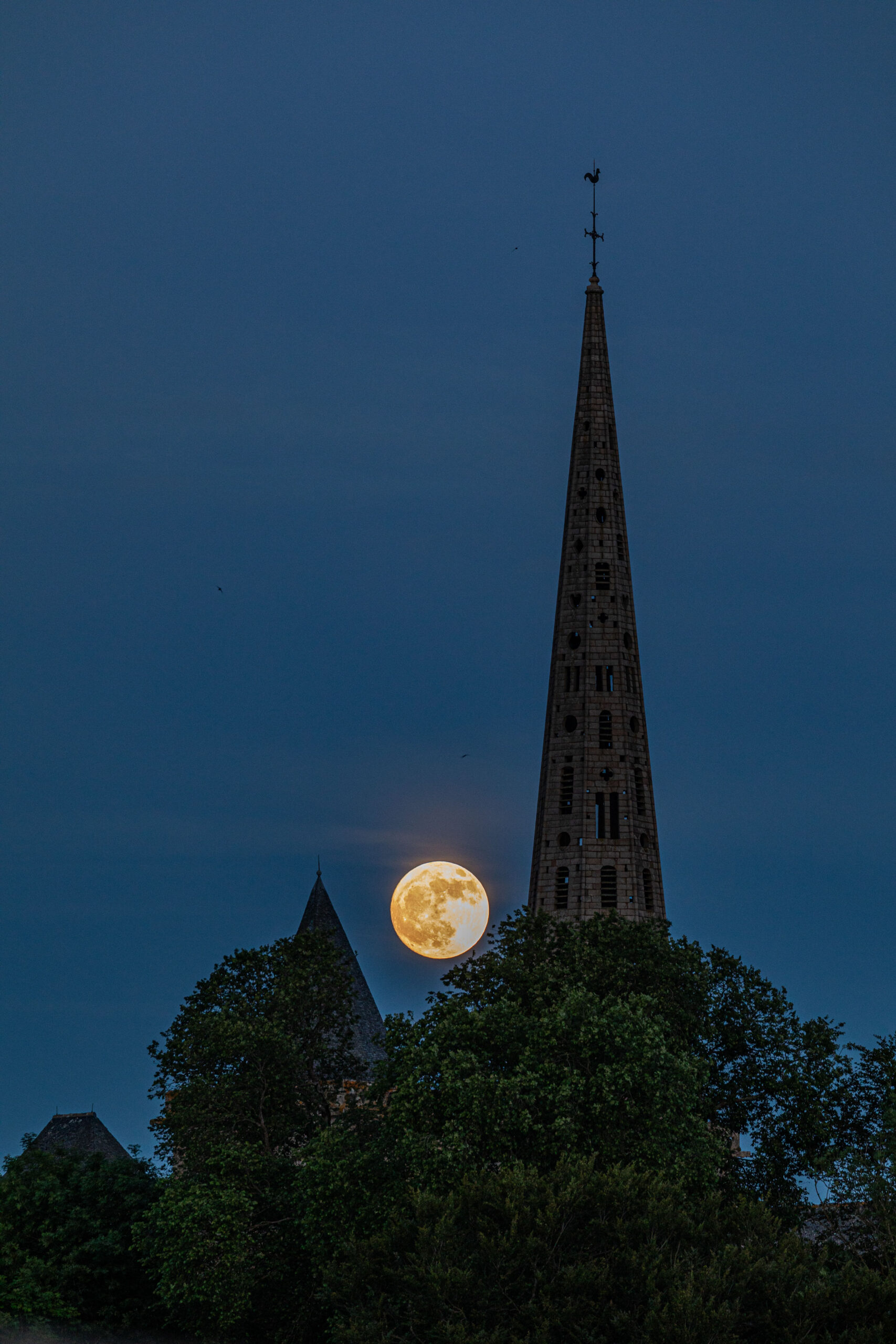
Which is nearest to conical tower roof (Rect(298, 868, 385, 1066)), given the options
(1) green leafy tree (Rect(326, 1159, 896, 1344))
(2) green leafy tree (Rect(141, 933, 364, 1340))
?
(2) green leafy tree (Rect(141, 933, 364, 1340))

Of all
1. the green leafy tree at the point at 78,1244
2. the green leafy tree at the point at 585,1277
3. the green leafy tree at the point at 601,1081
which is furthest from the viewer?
the green leafy tree at the point at 78,1244

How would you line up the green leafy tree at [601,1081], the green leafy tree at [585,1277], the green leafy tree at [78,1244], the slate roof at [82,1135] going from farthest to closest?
the slate roof at [82,1135] < the green leafy tree at [78,1244] < the green leafy tree at [601,1081] < the green leafy tree at [585,1277]

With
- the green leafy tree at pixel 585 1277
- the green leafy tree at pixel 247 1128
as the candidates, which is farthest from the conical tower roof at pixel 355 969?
the green leafy tree at pixel 585 1277

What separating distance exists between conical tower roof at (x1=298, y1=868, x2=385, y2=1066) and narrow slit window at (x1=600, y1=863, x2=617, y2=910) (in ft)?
48.0

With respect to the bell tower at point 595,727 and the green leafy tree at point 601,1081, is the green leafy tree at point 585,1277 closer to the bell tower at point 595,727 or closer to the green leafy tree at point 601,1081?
the green leafy tree at point 601,1081

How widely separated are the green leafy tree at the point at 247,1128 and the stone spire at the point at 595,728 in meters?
28.8

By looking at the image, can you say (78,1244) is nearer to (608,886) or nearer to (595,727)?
(608,886)

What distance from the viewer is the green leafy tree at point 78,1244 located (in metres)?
68.3

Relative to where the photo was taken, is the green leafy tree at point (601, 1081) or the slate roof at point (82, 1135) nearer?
the green leafy tree at point (601, 1081)

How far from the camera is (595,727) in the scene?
108 metres

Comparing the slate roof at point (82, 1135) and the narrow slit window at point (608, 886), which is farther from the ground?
the narrow slit window at point (608, 886)

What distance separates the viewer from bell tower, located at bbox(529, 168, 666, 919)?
105125 millimetres

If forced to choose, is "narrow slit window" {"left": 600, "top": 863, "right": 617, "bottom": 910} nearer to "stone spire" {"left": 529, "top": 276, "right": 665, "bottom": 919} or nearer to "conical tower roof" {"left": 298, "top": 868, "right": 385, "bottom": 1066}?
"stone spire" {"left": 529, "top": 276, "right": 665, "bottom": 919}

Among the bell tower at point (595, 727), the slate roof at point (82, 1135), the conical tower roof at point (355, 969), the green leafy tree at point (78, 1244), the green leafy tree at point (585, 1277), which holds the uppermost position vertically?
the bell tower at point (595, 727)
